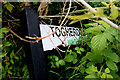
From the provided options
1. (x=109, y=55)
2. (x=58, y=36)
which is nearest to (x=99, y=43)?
(x=109, y=55)

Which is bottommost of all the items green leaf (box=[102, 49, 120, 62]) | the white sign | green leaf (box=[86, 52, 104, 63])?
green leaf (box=[86, 52, 104, 63])

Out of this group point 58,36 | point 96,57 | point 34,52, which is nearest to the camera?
point 96,57

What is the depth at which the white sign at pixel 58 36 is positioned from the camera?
1.26 metres

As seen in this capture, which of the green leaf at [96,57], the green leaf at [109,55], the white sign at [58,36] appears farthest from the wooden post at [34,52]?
the green leaf at [109,55]

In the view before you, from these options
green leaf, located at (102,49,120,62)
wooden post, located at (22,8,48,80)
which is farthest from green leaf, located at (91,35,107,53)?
A: wooden post, located at (22,8,48,80)

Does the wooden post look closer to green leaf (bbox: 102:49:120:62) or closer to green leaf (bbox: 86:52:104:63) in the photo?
green leaf (bbox: 86:52:104:63)

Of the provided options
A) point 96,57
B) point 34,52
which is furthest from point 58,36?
point 96,57

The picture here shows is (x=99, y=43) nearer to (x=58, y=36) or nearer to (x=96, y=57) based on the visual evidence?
(x=96, y=57)

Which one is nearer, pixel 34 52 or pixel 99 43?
pixel 99 43

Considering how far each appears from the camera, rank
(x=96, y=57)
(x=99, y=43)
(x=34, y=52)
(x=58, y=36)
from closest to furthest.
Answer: (x=99, y=43) < (x=96, y=57) < (x=34, y=52) < (x=58, y=36)

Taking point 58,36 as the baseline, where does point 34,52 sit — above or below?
below

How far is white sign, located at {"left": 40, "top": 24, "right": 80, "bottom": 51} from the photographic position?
126cm

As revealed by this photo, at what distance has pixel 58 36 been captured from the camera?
4.17ft

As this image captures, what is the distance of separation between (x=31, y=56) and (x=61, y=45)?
0.49 meters
